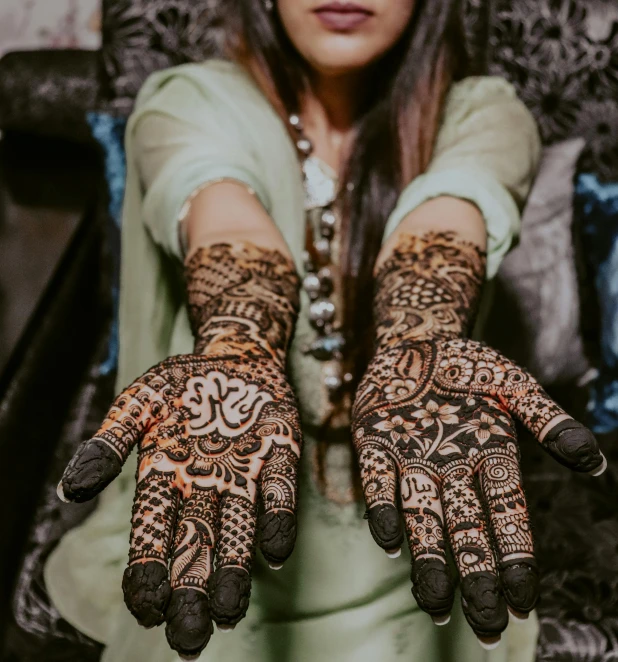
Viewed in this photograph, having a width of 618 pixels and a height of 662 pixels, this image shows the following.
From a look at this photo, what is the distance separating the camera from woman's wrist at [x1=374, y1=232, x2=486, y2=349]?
63 cm

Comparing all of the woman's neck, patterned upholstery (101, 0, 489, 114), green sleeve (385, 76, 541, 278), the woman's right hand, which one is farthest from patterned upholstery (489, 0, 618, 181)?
the woman's right hand

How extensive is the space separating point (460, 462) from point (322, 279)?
17.0 inches

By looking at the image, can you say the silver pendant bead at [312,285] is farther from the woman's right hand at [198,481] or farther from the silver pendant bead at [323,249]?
the woman's right hand at [198,481]

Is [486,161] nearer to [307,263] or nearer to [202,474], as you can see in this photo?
[307,263]

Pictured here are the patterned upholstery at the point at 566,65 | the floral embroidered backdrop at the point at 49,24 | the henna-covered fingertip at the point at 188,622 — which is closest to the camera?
the henna-covered fingertip at the point at 188,622

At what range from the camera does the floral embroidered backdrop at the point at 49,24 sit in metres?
1.78

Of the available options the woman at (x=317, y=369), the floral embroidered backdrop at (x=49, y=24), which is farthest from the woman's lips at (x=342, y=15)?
the floral embroidered backdrop at (x=49, y=24)

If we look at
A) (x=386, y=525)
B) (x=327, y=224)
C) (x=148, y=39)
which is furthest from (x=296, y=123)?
(x=386, y=525)

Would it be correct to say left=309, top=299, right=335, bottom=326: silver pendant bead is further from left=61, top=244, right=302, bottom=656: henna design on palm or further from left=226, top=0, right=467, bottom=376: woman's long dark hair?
left=61, top=244, right=302, bottom=656: henna design on palm

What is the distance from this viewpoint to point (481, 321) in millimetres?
964

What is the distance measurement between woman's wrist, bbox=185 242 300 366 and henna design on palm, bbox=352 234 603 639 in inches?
3.9

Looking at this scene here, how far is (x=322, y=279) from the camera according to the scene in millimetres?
888

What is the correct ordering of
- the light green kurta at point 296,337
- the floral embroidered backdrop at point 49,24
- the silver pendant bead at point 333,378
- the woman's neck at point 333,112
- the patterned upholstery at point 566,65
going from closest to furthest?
the light green kurta at point 296,337 < the silver pendant bead at point 333,378 < the woman's neck at point 333,112 < the patterned upholstery at point 566,65 < the floral embroidered backdrop at point 49,24

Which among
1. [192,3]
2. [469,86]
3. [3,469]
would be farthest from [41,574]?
[192,3]
